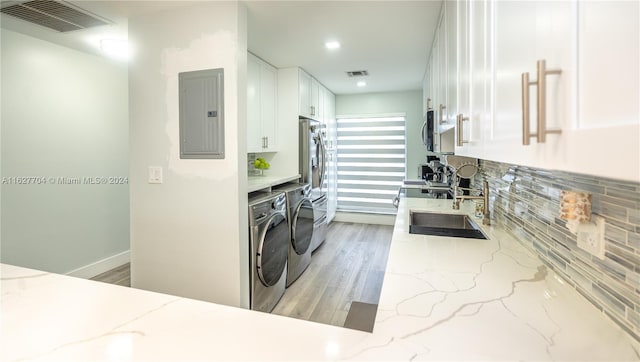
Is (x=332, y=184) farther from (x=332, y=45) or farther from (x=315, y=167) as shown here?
(x=332, y=45)

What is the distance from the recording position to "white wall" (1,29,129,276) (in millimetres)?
2715

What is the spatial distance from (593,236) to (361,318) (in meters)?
1.10

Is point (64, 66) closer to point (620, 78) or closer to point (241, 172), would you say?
point (241, 172)

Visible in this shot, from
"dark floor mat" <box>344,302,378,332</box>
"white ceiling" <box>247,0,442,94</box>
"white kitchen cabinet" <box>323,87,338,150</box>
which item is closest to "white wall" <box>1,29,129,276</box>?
"white ceiling" <box>247,0,442,94</box>

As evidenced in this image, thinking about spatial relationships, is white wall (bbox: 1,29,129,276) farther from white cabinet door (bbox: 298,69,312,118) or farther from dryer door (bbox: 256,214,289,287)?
dryer door (bbox: 256,214,289,287)

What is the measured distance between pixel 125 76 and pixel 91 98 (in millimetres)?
511

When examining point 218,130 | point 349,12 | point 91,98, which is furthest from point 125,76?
point 349,12

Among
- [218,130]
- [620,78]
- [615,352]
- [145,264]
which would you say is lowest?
[145,264]

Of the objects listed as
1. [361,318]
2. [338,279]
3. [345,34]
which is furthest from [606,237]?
[338,279]

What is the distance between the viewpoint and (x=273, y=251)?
8.39 ft

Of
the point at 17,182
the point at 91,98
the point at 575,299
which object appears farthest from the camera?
the point at 91,98

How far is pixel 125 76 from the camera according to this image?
3645 mm

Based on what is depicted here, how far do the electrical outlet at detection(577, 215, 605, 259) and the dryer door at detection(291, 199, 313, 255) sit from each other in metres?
2.36

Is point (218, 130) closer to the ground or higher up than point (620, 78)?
higher up
